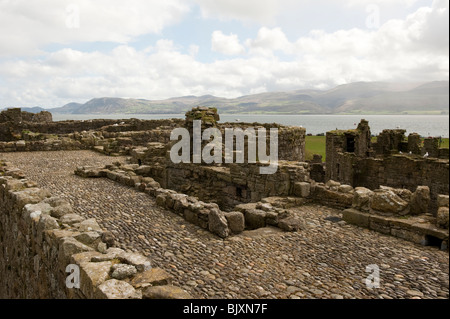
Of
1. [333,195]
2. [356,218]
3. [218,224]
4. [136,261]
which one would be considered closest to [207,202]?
[333,195]

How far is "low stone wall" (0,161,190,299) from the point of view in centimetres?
437

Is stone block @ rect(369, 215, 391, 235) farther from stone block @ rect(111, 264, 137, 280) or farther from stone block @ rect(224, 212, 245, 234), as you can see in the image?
→ stone block @ rect(111, 264, 137, 280)

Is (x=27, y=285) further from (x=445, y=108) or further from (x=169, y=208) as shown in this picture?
(x=445, y=108)

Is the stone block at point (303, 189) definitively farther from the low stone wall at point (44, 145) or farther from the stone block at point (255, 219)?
the low stone wall at point (44, 145)

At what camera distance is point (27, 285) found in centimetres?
767

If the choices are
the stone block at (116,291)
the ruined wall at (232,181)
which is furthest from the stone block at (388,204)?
the stone block at (116,291)

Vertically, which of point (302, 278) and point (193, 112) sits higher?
point (193, 112)

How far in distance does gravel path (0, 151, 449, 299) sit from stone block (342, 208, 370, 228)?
0.22 metres

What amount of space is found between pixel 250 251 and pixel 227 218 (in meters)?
1.31

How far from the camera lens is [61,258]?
5355 millimetres

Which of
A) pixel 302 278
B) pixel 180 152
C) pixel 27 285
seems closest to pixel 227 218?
pixel 302 278

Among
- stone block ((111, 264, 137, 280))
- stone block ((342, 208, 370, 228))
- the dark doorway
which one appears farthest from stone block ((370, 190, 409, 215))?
the dark doorway

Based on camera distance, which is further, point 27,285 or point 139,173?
point 139,173
